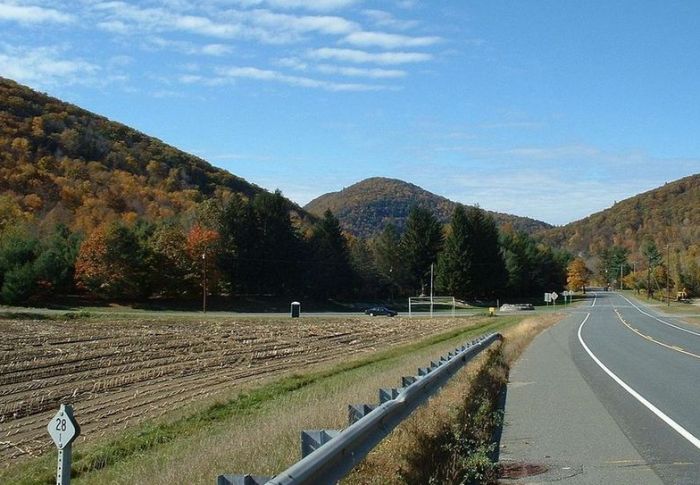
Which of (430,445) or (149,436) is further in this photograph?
(149,436)

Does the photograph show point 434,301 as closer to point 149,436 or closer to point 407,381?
point 149,436

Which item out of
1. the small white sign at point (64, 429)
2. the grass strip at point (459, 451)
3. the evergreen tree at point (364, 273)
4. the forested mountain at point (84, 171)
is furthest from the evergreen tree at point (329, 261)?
the small white sign at point (64, 429)

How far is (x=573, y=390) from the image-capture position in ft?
52.9

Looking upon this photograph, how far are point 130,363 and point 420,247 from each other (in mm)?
89496

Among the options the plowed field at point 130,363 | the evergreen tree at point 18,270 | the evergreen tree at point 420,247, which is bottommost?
the plowed field at point 130,363

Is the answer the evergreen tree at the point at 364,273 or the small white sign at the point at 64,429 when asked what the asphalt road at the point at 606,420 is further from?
the evergreen tree at the point at 364,273

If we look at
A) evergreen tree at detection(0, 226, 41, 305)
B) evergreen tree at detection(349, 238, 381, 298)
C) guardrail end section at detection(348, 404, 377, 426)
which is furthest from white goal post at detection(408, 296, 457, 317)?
guardrail end section at detection(348, 404, 377, 426)

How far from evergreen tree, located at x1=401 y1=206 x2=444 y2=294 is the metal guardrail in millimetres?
103811

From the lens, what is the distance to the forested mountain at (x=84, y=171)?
11175cm

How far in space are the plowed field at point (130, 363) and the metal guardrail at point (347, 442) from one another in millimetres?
6875

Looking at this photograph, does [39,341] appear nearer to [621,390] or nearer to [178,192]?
[621,390]

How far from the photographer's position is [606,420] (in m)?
12.0

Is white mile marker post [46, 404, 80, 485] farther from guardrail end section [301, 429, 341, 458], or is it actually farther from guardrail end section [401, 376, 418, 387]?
guardrail end section [401, 376, 418, 387]

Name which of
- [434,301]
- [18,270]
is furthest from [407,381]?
[434,301]
